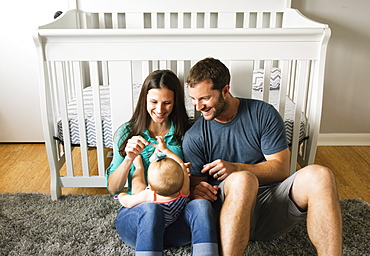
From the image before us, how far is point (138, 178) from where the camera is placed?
1649 mm

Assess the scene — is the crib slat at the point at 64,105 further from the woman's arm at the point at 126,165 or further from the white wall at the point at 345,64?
the white wall at the point at 345,64

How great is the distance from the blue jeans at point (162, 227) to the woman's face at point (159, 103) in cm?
37

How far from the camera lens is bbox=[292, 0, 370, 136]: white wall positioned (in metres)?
2.71

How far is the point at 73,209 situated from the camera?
78.8 inches

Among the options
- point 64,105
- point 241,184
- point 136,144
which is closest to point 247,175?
point 241,184

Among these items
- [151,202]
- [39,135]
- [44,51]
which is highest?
[44,51]

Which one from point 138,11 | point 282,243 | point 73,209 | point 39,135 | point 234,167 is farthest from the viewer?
point 39,135

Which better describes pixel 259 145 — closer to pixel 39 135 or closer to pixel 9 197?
pixel 9 197

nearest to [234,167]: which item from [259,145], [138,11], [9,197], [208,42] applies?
[259,145]

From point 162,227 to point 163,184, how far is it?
0.17 metres

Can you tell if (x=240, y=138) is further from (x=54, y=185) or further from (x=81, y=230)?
(x=54, y=185)

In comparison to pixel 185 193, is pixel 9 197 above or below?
below

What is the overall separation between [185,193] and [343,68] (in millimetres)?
1820

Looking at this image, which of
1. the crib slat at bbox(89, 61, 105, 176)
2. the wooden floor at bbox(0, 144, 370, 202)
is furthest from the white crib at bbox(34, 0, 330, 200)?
the wooden floor at bbox(0, 144, 370, 202)
